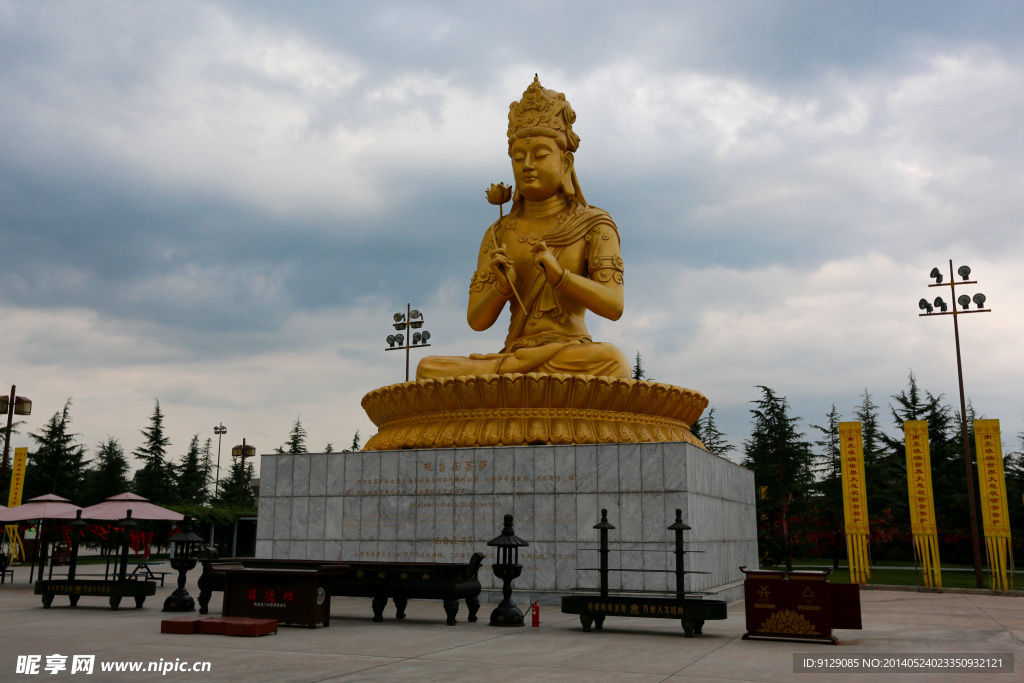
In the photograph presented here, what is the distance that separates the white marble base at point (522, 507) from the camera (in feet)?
30.6

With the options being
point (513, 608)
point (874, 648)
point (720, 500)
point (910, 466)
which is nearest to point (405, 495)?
point (513, 608)

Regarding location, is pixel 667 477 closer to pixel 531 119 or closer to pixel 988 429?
pixel 531 119

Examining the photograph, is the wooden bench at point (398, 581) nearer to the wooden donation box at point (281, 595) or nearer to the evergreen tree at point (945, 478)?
the wooden donation box at point (281, 595)

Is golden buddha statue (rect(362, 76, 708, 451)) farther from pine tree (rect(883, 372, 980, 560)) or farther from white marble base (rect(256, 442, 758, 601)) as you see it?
pine tree (rect(883, 372, 980, 560))

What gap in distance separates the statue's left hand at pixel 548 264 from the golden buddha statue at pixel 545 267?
15mm

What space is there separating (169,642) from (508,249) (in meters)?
8.04

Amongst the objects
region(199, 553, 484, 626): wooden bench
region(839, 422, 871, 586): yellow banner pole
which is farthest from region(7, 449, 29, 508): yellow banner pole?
region(839, 422, 871, 586): yellow banner pole

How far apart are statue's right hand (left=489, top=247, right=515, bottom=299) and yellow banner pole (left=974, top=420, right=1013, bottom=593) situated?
27.0ft

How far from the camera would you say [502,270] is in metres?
12.0

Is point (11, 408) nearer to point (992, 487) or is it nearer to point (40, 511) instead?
point (40, 511)

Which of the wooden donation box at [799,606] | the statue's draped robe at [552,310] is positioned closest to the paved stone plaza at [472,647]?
the wooden donation box at [799,606]

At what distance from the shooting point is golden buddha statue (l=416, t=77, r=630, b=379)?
11.3 m

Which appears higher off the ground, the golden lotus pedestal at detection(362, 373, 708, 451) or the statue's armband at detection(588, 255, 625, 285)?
the statue's armband at detection(588, 255, 625, 285)

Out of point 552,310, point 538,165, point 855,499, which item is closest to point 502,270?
point 552,310
